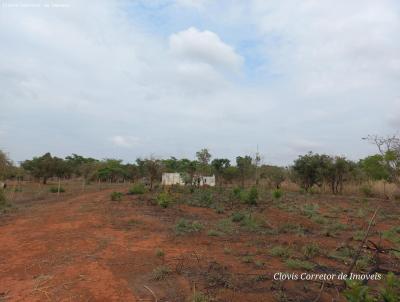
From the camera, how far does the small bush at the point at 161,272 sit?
213 inches

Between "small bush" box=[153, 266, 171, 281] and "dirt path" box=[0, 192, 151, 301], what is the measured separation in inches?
17.9

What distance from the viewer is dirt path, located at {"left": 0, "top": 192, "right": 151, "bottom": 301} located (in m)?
5.05

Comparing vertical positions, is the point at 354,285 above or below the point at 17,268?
above

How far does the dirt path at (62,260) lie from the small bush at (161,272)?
0.45 meters

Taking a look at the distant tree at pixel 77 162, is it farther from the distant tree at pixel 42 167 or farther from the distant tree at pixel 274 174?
the distant tree at pixel 274 174

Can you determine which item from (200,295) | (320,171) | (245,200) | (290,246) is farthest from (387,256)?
(320,171)

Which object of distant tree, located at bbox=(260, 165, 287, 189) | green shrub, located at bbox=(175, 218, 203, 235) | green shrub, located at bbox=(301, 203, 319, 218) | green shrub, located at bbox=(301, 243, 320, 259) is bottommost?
green shrub, located at bbox=(301, 243, 320, 259)

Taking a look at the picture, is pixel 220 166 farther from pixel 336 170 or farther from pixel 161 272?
pixel 161 272

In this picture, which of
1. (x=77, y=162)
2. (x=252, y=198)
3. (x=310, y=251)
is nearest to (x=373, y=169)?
(x=252, y=198)

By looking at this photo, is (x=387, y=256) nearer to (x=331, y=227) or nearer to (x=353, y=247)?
(x=353, y=247)

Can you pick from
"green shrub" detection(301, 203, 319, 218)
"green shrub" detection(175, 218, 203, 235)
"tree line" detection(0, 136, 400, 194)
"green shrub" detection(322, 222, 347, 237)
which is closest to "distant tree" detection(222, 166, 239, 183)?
"tree line" detection(0, 136, 400, 194)

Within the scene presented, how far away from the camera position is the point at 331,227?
32.8 ft

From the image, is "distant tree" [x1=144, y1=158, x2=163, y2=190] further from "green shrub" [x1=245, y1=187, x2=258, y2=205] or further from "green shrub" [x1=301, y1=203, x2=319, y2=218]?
"green shrub" [x1=301, y1=203, x2=319, y2=218]

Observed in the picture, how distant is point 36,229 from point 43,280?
460 centimetres
